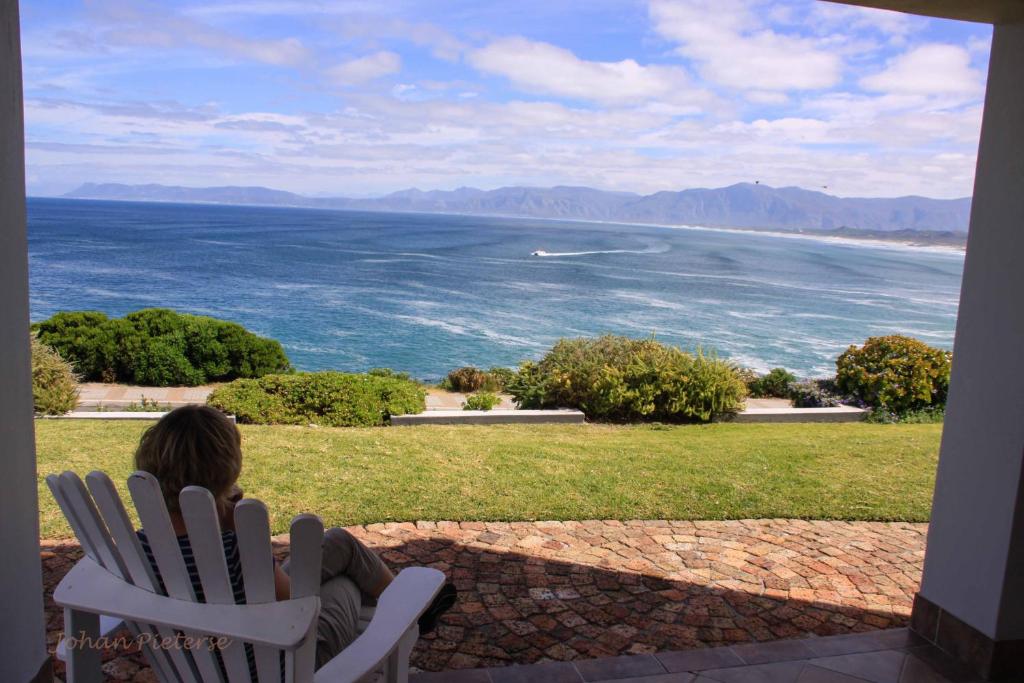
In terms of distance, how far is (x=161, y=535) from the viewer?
1631 millimetres

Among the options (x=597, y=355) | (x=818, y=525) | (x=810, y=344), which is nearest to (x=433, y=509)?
(x=818, y=525)

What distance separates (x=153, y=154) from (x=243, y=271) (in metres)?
93.3

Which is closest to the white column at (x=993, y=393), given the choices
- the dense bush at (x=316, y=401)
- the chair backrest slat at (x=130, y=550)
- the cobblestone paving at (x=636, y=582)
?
the cobblestone paving at (x=636, y=582)

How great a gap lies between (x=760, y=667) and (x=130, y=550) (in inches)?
89.7

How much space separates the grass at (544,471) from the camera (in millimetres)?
4824

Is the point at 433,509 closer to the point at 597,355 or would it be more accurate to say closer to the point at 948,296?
the point at 597,355

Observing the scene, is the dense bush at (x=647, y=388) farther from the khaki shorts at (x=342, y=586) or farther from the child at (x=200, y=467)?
the child at (x=200, y=467)

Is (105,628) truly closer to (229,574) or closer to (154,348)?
(229,574)

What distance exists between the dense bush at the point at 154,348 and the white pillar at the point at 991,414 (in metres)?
13.9

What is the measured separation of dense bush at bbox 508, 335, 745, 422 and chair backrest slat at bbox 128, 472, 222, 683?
23.6 ft

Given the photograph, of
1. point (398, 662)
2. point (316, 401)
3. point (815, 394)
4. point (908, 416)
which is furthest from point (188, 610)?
point (815, 394)

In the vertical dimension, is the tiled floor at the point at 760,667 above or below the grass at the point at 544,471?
above

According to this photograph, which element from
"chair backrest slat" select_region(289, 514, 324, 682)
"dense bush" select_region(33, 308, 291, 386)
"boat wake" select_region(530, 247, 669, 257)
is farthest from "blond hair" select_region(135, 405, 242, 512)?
"boat wake" select_region(530, 247, 669, 257)

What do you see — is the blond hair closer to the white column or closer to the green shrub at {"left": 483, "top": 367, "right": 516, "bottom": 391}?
the white column
